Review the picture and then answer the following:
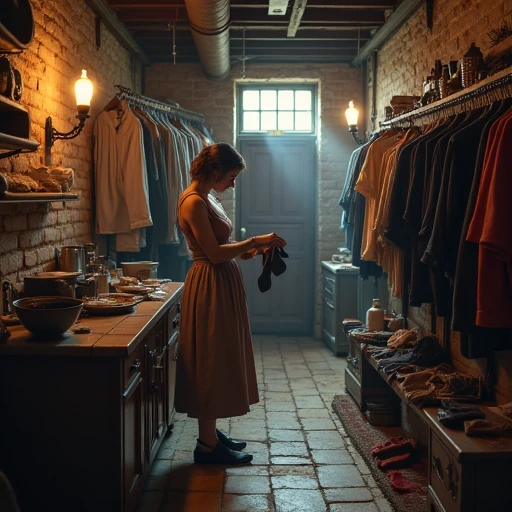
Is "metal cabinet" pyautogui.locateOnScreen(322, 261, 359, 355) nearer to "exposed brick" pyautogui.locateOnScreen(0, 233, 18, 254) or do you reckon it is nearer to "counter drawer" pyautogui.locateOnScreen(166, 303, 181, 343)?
"counter drawer" pyautogui.locateOnScreen(166, 303, 181, 343)

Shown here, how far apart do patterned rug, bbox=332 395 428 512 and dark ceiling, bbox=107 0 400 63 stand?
308cm

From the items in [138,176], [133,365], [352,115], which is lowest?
[133,365]

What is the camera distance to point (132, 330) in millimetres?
3127

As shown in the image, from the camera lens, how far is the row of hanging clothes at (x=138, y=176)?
214 inches

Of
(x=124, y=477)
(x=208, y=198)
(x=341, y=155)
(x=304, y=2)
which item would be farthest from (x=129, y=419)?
(x=341, y=155)

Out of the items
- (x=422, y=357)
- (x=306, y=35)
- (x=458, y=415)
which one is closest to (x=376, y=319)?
(x=422, y=357)

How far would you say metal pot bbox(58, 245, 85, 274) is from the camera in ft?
13.9

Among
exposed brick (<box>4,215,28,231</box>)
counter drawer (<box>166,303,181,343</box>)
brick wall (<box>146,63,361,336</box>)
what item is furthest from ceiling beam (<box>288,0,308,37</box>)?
exposed brick (<box>4,215,28,231</box>)

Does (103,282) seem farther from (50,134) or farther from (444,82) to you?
(444,82)

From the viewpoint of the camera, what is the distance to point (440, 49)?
15.9 ft

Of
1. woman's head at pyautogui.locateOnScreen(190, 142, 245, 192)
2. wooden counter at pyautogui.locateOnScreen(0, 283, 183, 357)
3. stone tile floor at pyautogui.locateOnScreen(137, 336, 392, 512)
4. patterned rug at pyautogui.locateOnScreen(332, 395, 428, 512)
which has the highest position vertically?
woman's head at pyautogui.locateOnScreen(190, 142, 245, 192)

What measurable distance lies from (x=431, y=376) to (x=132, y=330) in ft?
5.19

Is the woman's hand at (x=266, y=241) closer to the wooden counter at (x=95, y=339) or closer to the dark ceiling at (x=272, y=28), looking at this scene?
the wooden counter at (x=95, y=339)

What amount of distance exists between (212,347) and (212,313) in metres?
0.18
